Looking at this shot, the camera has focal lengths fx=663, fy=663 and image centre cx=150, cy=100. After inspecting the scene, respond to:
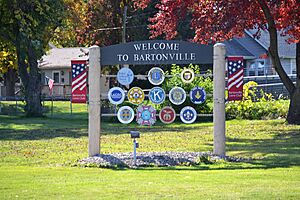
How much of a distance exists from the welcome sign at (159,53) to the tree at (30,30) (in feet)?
53.5

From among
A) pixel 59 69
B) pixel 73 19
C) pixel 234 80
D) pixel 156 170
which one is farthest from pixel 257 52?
pixel 156 170

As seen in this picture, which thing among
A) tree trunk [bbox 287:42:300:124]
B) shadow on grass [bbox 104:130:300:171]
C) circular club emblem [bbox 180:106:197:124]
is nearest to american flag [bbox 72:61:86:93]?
circular club emblem [bbox 180:106:197:124]

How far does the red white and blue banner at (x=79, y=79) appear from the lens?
51.3 feet

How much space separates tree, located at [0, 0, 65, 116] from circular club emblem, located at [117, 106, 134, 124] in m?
16.3

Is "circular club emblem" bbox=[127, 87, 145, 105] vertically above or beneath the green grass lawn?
above

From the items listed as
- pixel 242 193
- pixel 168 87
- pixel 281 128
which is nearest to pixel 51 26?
pixel 168 87

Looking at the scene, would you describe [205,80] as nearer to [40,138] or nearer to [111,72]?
[40,138]

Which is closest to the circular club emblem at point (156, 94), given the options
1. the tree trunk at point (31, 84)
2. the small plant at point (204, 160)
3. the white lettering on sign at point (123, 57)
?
the white lettering on sign at point (123, 57)

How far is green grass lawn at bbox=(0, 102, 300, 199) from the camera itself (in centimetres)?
1019

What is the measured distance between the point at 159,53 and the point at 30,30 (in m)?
16.9

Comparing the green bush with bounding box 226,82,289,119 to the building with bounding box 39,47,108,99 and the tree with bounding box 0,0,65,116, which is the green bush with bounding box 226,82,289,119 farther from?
the building with bounding box 39,47,108,99

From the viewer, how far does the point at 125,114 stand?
15.7 m

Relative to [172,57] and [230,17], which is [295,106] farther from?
[172,57]

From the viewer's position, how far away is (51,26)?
33.3m
